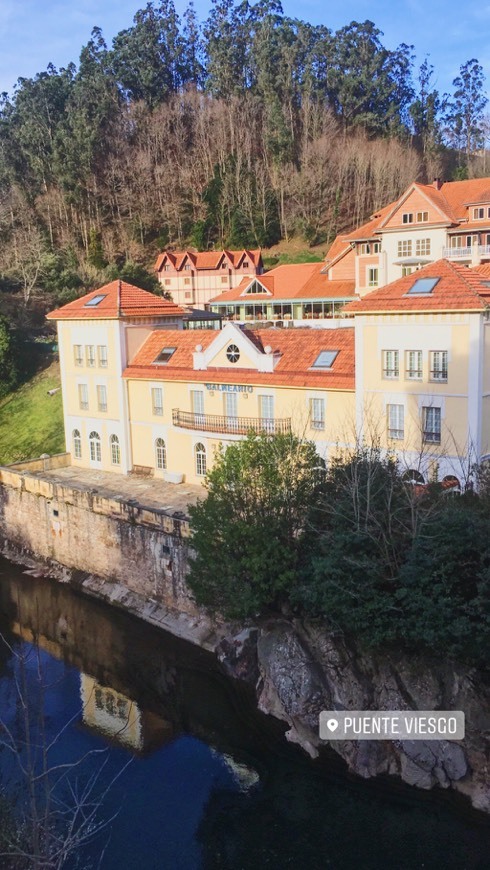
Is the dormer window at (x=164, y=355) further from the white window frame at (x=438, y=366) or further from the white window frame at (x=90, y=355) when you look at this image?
the white window frame at (x=438, y=366)

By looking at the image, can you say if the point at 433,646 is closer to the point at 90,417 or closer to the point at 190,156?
the point at 90,417

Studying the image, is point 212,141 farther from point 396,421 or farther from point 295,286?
point 396,421

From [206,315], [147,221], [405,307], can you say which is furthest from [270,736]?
[147,221]

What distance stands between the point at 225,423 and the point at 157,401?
4.39m

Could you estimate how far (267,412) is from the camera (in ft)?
97.3

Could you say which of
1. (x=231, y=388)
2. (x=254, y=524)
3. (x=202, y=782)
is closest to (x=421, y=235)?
(x=231, y=388)

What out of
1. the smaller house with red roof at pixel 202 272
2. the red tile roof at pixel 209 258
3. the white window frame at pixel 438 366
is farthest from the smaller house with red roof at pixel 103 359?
the red tile roof at pixel 209 258

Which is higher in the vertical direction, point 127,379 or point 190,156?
point 190,156

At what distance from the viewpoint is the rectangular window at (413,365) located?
25266 mm

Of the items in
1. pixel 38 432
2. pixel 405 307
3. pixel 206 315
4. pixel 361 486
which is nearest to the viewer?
pixel 361 486

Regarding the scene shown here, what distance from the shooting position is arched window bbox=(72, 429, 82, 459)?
120ft

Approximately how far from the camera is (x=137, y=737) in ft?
68.6

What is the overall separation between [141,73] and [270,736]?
258 ft

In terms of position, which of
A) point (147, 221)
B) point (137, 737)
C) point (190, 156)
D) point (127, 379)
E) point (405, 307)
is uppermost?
point (190, 156)
